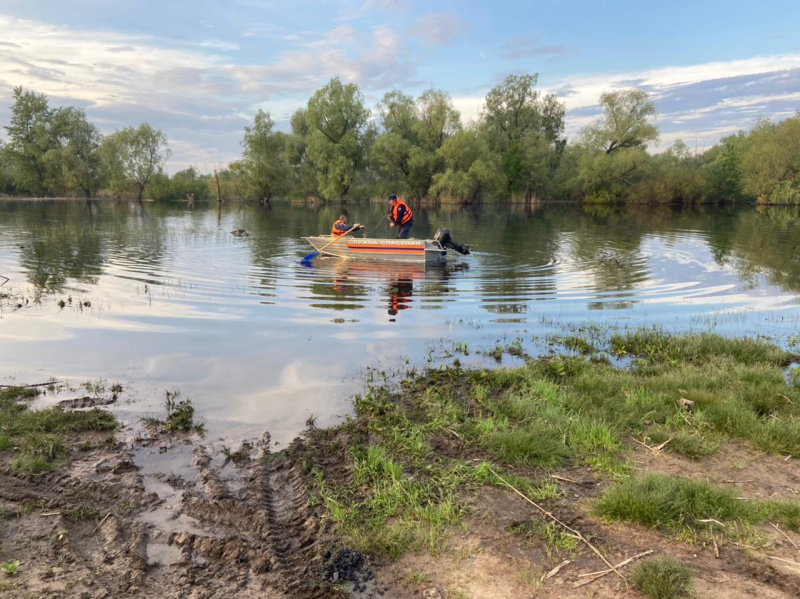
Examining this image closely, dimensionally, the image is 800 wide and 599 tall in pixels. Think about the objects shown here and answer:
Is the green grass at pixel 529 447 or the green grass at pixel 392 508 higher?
the green grass at pixel 529 447

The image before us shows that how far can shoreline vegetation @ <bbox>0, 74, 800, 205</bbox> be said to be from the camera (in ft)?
196

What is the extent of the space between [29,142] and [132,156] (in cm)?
1389

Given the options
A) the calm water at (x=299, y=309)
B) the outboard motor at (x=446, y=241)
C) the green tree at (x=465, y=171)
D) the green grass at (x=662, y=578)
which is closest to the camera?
the green grass at (x=662, y=578)

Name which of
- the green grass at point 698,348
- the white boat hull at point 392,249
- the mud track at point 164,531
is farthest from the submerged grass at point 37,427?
the white boat hull at point 392,249

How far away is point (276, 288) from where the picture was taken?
13.7 metres

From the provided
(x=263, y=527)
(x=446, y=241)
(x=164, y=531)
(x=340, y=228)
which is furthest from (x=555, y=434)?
(x=340, y=228)

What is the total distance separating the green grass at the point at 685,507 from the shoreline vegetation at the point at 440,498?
1 cm

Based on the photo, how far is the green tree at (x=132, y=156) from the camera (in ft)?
239

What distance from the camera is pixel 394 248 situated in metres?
17.5

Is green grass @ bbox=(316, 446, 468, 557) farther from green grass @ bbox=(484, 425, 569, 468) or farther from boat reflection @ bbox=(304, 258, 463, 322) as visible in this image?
boat reflection @ bbox=(304, 258, 463, 322)

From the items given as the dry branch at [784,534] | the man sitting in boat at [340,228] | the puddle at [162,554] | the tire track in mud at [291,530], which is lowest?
the puddle at [162,554]

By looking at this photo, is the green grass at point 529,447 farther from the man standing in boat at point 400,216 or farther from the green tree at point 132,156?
the green tree at point 132,156

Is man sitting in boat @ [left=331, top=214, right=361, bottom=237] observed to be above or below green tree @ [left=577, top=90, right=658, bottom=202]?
below

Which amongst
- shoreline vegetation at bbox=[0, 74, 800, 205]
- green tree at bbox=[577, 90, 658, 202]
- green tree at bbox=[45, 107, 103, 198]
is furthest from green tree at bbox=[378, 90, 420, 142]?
green tree at bbox=[45, 107, 103, 198]
